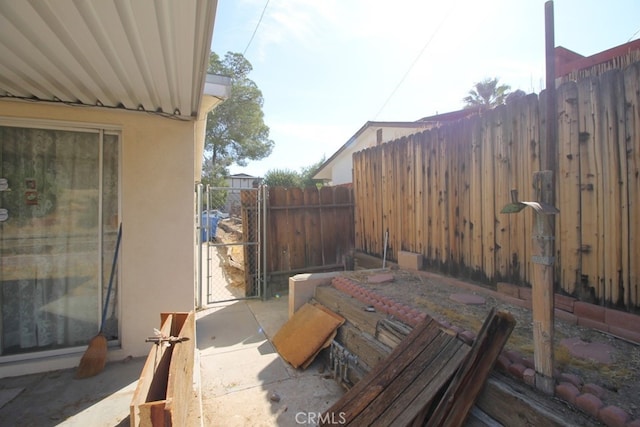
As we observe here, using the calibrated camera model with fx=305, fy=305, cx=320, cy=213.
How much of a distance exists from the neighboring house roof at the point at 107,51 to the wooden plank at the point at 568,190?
9.72 ft

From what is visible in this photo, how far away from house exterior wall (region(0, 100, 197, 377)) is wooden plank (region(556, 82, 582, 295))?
3555 millimetres

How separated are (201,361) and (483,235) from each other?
3.47 metres

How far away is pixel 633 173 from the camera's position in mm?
2293

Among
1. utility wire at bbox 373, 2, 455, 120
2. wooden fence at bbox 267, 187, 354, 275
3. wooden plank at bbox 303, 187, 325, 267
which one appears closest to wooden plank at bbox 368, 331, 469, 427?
wooden fence at bbox 267, 187, 354, 275

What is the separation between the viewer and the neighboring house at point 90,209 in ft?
9.21

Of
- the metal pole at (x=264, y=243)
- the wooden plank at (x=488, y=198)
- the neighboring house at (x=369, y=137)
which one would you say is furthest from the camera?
the neighboring house at (x=369, y=137)

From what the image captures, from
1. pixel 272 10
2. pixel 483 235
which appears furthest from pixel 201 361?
pixel 272 10

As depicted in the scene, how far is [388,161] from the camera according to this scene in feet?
17.0

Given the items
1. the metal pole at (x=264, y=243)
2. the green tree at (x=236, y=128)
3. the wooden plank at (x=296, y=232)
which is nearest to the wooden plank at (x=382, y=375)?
the metal pole at (x=264, y=243)

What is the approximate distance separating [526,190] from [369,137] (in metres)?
11.3

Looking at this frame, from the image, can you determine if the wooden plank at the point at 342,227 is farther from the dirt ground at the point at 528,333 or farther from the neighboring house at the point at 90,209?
the neighboring house at the point at 90,209

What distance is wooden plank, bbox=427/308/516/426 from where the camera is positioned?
1.74 metres

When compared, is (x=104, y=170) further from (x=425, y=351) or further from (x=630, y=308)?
(x=630, y=308)

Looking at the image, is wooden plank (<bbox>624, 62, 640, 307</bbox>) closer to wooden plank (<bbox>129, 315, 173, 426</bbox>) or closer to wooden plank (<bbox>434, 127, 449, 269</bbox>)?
wooden plank (<bbox>434, 127, 449, 269</bbox>)
